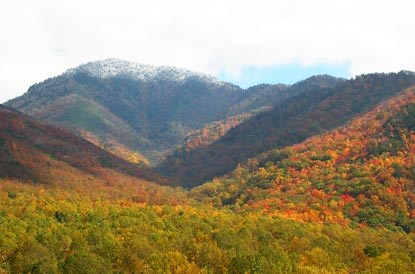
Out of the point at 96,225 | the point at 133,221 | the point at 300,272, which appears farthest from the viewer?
the point at 133,221

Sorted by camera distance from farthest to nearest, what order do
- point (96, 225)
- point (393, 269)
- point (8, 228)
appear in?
point (96, 225)
point (8, 228)
point (393, 269)

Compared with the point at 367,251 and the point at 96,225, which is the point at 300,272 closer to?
the point at 367,251

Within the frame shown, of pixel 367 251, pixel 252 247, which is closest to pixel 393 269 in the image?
pixel 367 251

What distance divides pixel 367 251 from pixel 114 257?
3081 inches

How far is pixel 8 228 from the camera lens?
155 m

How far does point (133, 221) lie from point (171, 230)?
1640 cm

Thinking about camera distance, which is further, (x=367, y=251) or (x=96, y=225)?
(x=96, y=225)

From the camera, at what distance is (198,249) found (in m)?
140

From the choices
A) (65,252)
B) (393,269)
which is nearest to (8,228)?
(65,252)

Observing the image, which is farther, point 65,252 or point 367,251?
point 367,251

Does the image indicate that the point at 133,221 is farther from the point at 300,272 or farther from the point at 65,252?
the point at 300,272

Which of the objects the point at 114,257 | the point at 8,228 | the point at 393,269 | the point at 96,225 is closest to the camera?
the point at 393,269

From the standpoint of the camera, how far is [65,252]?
140m

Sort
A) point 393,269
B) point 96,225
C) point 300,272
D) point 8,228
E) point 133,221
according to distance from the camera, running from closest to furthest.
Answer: point 300,272 < point 393,269 < point 8,228 < point 96,225 < point 133,221
